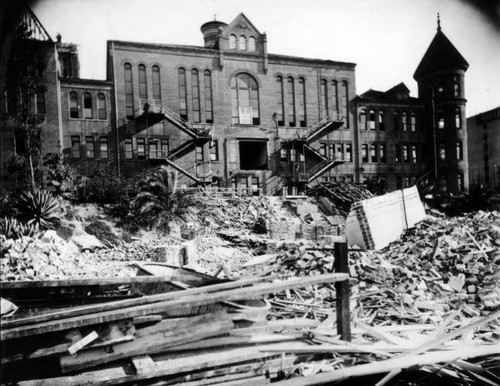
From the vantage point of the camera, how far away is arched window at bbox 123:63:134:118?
30578 millimetres

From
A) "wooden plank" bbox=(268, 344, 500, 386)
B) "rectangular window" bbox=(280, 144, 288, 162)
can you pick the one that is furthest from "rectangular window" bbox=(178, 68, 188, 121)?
"wooden plank" bbox=(268, 344, 500, 386)

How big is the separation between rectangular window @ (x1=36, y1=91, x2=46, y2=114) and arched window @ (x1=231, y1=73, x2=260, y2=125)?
14922 millimetres

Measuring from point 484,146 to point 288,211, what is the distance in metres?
33.6

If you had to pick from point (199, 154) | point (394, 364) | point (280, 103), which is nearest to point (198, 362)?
point (394, 364)

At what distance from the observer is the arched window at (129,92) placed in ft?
100

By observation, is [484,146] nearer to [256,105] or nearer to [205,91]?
[256,105]

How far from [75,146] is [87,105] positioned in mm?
3386

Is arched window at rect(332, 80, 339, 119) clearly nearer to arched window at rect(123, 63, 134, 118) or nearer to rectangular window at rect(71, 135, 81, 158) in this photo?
arched window at rect(123, 63, 134, 118)

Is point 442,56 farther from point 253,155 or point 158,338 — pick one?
point 158,338

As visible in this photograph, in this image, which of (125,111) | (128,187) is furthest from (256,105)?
(128,187)

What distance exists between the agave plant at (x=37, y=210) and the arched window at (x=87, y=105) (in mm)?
14643

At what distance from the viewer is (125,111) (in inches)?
1198

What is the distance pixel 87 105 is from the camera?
29641 millimetres

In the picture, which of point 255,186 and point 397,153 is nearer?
point 255,186
